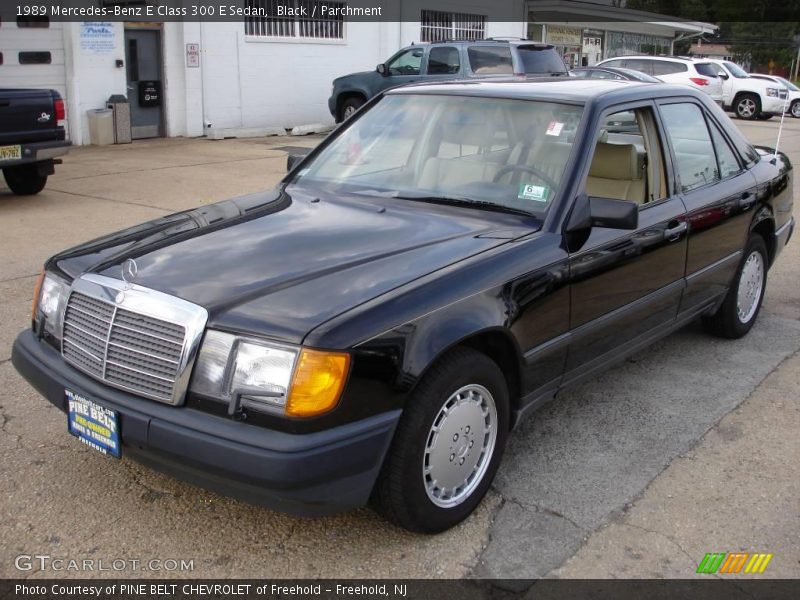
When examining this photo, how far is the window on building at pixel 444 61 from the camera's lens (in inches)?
650

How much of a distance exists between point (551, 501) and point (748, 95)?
979 inches

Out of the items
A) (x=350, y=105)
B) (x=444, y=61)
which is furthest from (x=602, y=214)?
(x=350, y=105)

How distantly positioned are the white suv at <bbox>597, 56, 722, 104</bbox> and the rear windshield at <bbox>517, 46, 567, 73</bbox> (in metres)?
7.53

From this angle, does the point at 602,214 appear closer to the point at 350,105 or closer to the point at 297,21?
the point at 350,105

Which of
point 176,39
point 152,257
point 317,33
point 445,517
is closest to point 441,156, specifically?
point 152,257

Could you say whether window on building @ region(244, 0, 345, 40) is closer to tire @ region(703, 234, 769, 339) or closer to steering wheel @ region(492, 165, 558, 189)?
tire @ region(703, 234, 769, 339)

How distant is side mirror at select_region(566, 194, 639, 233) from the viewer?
3586 mm

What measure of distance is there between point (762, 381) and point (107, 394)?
360cm

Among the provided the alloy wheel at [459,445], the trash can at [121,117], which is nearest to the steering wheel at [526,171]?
the alloy wheel at [459,445]

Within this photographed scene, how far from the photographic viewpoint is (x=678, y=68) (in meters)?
24.5

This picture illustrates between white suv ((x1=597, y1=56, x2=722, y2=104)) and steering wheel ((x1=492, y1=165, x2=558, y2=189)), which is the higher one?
white suv ((x1=597, y1=56, x2=722, y2=104))

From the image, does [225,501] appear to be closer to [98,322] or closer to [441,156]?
[98,322]

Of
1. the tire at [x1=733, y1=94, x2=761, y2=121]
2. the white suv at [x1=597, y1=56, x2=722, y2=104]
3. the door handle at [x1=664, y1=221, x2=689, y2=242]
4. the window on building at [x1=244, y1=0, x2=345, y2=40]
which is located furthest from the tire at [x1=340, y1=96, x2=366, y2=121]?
the door handle at [x1=664, y1=221, x2=689, y2=242]
